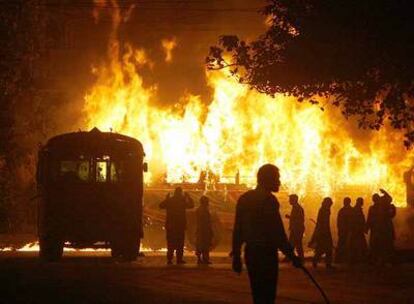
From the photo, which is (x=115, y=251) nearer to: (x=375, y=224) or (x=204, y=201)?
(x=204, y=201)

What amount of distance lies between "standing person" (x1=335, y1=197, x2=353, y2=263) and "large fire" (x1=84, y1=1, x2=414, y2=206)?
15.9 metres

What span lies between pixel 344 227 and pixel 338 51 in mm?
6901

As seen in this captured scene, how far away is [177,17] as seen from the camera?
155 feet

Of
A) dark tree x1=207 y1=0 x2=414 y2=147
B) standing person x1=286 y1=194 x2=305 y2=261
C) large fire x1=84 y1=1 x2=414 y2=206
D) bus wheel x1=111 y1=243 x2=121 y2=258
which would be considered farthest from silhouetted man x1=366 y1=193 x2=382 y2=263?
large fire x1=84 y1=1 x2=414 y2=206

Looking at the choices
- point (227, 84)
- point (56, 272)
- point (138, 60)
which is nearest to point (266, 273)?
point (56, 272)

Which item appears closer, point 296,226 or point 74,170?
point 74,170

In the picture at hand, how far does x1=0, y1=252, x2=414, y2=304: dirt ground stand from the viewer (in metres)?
13.4

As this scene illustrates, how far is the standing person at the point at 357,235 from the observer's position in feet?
71.3

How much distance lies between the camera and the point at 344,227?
2192 cm

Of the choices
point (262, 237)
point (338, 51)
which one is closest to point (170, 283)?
point (338, 51)

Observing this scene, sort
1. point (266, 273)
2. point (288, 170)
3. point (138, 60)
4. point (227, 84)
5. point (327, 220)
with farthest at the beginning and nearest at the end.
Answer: point (138, 60), point (227, 84), point (288, 170), point (327, 220), point (266, 273)

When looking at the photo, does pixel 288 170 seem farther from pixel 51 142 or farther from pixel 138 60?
pixel 51 142

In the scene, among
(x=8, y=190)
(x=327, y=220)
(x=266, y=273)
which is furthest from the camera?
(x=8, y=190)

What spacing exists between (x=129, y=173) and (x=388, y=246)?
716 cm
